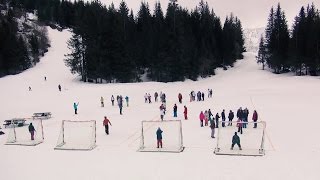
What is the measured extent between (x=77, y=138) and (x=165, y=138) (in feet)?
20.2

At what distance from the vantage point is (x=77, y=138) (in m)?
24.7

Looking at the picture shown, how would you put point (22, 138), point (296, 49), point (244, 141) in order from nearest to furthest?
point (244, 141) → point (22, 138) → point (296, 49)

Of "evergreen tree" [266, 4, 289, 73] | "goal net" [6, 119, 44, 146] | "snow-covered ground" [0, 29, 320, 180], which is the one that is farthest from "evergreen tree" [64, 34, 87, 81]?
"evergreen tree" [266, 4, 289, 73]

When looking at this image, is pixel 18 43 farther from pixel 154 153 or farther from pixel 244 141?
pixel 244 141

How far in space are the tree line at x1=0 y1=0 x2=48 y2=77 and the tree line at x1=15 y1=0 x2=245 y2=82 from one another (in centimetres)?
1031

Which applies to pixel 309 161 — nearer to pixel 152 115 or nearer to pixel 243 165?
pixel 243 165

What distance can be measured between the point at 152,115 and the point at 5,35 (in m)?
54.3

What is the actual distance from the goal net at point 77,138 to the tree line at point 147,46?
3634 centimetres

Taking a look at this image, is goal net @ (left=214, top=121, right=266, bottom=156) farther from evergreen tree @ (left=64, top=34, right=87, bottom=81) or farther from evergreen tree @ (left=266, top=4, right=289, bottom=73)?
evergreen tree @ (left=266, top=4, right=289, bottom=73)

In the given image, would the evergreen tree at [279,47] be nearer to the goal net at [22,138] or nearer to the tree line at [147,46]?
the tree line at [147,46]

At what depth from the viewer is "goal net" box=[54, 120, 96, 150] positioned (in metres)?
22.8

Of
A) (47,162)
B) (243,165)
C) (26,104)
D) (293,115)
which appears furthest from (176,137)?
(26,104)

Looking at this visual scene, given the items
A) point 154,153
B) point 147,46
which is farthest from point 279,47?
point 154,153

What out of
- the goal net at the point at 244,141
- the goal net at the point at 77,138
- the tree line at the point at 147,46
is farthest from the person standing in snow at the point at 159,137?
the tree line at the point at 147,46
